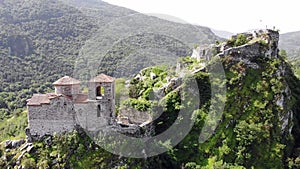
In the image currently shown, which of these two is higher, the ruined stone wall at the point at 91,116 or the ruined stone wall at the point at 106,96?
the ruined stone wall at the point at 106,96

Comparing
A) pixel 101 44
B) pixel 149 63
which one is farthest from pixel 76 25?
pixel 149 63

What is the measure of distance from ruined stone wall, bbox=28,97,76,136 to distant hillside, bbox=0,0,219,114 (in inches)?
1774

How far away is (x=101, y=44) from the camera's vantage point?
9294 cm

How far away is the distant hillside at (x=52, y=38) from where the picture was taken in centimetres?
8944

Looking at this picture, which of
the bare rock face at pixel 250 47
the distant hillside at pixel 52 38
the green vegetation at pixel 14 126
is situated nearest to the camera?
the bare rock face at pixel 250 47

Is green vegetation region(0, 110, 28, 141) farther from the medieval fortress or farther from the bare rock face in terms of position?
the bare rock face

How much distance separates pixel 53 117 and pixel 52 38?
289 feet

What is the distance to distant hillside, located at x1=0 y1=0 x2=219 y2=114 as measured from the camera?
8944cm

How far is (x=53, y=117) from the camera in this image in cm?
3272

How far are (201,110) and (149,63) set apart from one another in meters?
40.2

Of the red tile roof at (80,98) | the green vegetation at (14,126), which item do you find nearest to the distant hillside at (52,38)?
the green vegetation at (14,126)

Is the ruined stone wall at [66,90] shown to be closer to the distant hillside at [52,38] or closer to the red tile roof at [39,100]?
the red tile roof at [39,100]

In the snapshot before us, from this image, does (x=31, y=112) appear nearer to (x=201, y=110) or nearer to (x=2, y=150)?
(x=2, y=150)

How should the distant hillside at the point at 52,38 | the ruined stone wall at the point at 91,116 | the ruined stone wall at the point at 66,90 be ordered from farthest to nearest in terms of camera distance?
the distant hillside at the point at 52,38, the ruined stone wall at the point at 66,90, the ruined stone wall at the point at 91,116
